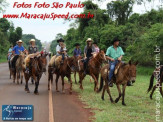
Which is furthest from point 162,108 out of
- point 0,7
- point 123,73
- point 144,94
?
point 0,7

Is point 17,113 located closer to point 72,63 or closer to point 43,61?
point 43,61

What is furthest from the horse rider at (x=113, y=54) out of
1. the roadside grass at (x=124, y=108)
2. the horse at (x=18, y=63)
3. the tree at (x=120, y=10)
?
the tree at (x=120, y=10)

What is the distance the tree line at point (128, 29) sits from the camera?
21.6 meters

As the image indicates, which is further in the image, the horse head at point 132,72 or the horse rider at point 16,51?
the horse rider at point 16,51

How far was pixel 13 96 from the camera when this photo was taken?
11977 mm

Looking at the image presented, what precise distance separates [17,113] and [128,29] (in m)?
21.6

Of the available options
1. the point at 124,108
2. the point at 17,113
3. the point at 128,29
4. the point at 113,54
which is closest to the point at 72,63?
the point at 113,54

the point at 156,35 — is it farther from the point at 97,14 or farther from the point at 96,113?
the point at 97,14

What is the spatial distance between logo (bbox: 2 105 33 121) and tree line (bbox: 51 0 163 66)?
1390 centimetres

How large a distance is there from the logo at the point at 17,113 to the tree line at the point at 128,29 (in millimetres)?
13901

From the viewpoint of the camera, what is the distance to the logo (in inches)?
314

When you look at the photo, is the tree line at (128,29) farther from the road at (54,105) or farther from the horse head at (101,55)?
the road at (54,105)

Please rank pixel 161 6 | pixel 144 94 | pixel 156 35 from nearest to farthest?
pixel 144 94 → pixel 156 35 → pixel 161 6

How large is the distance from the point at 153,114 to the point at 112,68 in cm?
257
